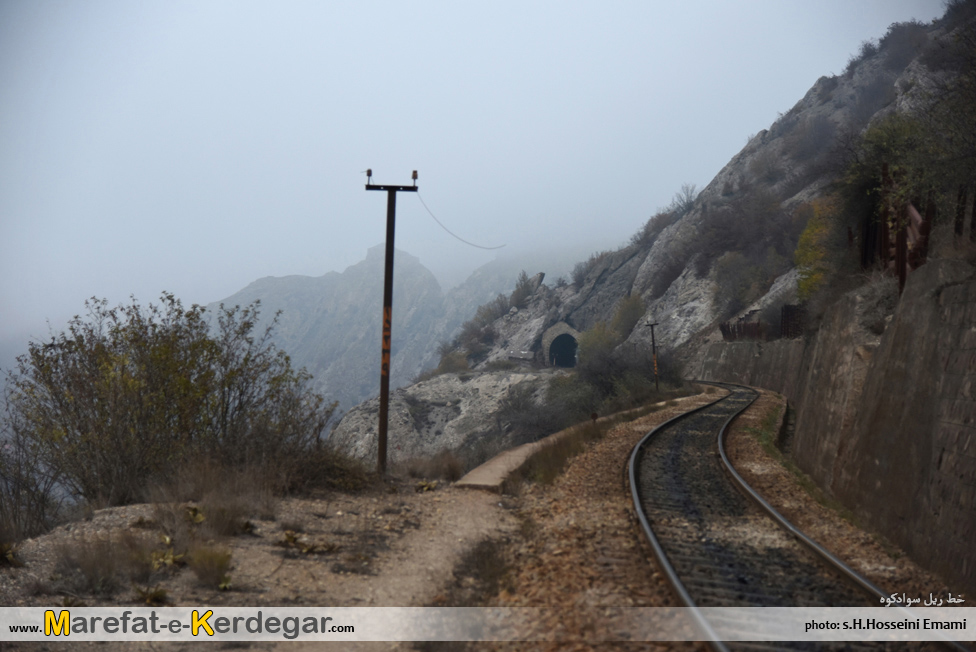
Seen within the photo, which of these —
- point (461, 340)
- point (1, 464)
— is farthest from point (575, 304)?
point (1, 464)

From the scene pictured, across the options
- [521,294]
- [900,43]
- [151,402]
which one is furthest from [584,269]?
[151,402]

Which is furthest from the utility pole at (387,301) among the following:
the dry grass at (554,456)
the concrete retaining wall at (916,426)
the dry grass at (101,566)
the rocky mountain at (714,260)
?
the rocky mountain at (714,260)

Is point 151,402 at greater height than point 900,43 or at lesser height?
lesser

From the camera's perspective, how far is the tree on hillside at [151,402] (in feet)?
31.3

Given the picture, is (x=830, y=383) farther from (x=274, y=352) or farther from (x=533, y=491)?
(x=274, y=352)

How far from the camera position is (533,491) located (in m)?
11.2

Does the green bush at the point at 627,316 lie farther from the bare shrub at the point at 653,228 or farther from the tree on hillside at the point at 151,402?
the tree on hillside at the point at 151,402

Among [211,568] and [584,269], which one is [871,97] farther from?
[211,568]

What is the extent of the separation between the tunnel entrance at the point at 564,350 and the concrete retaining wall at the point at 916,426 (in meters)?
64.6

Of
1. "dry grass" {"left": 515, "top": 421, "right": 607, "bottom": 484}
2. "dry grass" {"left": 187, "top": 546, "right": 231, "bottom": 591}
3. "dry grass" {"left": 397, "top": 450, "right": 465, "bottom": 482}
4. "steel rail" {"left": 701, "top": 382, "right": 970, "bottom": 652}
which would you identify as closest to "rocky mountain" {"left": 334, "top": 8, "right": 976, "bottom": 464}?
"dry grass" {"left": 515, "top": 421, "right": 607, "bottom": 484}

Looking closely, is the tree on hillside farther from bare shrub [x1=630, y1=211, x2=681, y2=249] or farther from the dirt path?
bare shrub [x1=630, y1=211, x2=681, y2=249]

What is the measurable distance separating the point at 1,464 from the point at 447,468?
302 inches

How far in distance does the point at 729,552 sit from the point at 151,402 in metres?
9.18

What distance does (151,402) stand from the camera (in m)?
9.96
